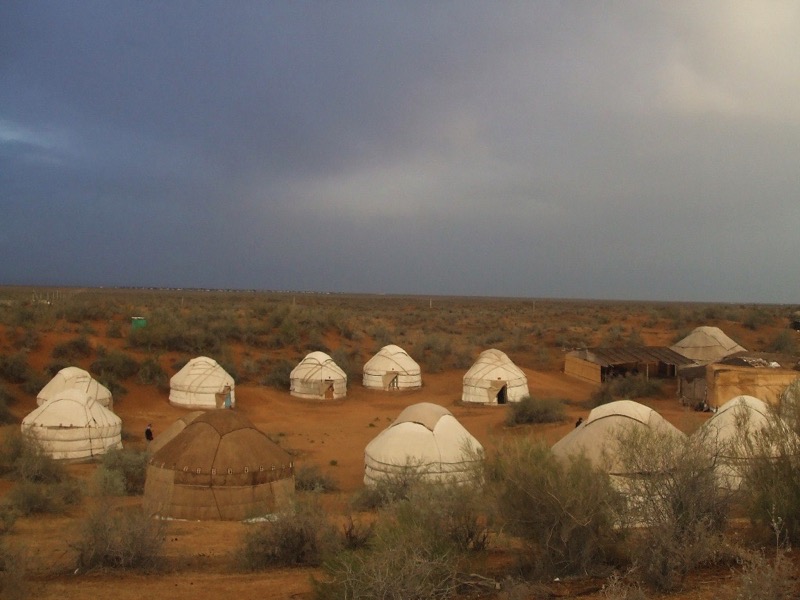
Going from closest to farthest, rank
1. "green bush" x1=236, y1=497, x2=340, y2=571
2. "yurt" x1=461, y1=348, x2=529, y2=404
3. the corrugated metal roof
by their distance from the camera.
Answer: "green bush" x1=236, y1=497, x2=340, y2=571
"yurt" x1=461, y1=348, x2=529, y2=404
the corrugated metal roof

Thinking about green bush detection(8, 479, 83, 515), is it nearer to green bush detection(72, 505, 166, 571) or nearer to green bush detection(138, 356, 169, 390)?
green bush detection(72, 505, 166, 571)

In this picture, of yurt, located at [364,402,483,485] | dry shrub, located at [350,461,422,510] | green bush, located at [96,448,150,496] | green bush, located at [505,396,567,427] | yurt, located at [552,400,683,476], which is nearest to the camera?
yurt, located at [552,400,683,476]

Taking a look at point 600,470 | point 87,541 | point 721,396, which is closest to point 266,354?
point 721,396

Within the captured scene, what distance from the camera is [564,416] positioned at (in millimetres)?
20328

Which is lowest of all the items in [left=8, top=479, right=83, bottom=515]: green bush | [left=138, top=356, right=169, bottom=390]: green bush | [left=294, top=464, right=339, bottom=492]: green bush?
[left=294, top=464, right=339, bottom=492]: green bush

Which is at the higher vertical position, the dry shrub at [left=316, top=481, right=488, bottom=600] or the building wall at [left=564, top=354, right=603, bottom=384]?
the dry shrub at [left=316, top=481, right=488, bottom=600]

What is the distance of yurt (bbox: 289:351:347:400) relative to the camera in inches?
992

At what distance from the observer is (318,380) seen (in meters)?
25.2

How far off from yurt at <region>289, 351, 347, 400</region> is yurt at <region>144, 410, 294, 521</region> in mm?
13820

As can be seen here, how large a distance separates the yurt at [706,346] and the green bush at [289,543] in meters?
25.1

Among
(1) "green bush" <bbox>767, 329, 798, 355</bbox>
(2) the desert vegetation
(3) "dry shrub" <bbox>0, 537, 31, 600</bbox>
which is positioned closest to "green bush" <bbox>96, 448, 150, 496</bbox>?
(2) the desert vegetation

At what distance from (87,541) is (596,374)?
23.5m

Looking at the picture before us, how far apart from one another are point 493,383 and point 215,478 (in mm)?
15015

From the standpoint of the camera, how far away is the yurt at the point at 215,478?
10711 mm
